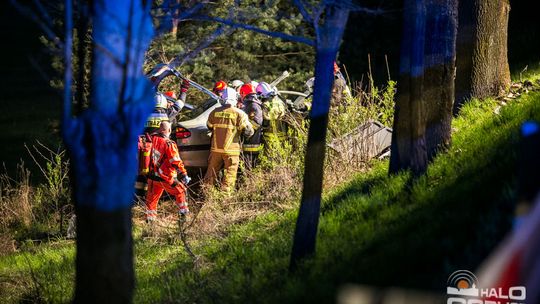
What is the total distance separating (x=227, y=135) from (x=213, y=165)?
0.54 metres

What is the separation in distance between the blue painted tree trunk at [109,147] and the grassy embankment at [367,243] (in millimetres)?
1276

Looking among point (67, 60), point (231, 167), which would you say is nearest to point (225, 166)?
point (231, 167)

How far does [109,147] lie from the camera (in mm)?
5641

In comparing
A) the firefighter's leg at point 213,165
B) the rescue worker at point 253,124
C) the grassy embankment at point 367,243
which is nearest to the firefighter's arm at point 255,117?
the rescue worker at point 253,124

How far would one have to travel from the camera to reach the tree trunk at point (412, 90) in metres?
7.86

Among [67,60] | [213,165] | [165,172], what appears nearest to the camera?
[67,60]

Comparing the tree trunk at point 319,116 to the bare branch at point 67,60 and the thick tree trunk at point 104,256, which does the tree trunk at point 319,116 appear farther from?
the bare branch at point 67,60

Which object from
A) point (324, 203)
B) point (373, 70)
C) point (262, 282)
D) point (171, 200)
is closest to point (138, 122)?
point (262, 282)

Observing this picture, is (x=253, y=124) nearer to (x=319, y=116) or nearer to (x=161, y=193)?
(x=161, y=193)

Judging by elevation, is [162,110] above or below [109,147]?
above

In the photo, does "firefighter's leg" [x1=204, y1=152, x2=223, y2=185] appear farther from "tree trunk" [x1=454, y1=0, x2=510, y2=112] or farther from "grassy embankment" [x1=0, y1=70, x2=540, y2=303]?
"tree trunk" [x1=454, y1=0, x2=510, y2=112]

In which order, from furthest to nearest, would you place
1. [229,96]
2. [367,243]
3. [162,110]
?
[229,96] → [162,110] → [367,243]

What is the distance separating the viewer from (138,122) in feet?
18.7

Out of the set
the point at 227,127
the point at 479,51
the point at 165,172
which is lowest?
the point at 165,172
